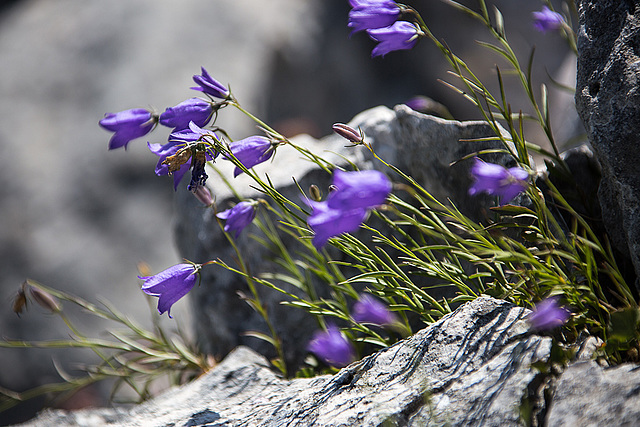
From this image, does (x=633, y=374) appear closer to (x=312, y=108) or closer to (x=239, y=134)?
(x=239, y=134)

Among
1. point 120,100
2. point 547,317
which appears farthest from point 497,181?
point 120,100

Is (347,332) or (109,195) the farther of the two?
(109,195)

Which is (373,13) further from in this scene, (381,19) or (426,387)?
(426,387)

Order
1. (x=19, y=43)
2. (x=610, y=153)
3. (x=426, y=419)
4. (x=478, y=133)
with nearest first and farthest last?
(x=426, y=419), (x=610, y=153), (x=478, y=133), (x=19, y=43)

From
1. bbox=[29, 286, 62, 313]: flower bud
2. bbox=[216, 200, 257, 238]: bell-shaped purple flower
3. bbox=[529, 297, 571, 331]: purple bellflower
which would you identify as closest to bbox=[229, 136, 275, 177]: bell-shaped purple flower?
bbox=[216, 200, 257, 238]: bell-shaped purple flower

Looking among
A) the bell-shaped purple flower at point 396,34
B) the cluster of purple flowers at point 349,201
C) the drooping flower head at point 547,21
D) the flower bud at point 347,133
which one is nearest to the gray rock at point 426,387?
the cluster of purple flowers at point 349,201

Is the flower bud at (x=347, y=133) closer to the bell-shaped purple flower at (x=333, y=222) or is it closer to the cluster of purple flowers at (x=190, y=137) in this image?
the cluster of purple flowers at (x=190, y=137)

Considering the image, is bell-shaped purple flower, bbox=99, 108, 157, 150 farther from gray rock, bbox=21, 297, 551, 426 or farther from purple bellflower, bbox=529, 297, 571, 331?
purple bellflower, bbox=529, 297, 571, 331

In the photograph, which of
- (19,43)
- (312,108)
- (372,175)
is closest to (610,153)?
(372,175)
